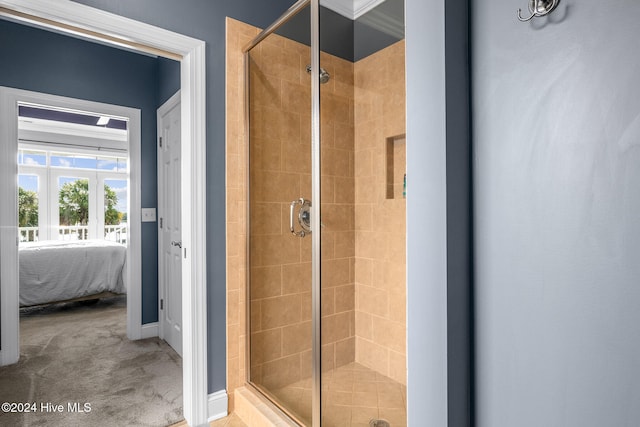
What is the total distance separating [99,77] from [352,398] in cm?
325

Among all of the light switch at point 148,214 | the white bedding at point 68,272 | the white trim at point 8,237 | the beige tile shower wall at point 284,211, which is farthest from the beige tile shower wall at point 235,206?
the white bedding at point 68,272

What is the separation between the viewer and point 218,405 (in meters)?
2.01

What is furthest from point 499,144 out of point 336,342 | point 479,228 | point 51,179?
point 51,179

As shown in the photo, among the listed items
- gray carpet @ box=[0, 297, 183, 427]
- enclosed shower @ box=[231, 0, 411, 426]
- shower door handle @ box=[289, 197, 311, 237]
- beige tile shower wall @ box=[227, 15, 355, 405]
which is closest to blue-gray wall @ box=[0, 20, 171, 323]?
gray carpet @ box=[0, 297, 183, 427]

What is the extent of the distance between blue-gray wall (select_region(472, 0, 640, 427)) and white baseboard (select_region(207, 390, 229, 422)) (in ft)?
4.74

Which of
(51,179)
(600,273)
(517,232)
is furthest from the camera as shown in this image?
(51,179)

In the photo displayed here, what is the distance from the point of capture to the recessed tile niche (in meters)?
1.95

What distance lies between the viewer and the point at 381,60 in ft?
6.32

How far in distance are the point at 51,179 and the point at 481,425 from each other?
26.0ft

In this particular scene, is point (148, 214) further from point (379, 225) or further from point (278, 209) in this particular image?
point (379, 225)

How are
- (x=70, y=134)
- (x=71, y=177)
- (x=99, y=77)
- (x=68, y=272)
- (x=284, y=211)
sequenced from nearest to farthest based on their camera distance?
(x=284, y=211) < (x=99, y=77) < (x=68, y=272) < (x=70, y=134) < (x=71, y=177)

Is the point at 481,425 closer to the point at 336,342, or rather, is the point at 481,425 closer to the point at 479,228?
the point at 479,228

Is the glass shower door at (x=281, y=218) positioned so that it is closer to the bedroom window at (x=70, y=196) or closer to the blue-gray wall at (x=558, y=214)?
the blue-gray wall at (x=558, y=214)

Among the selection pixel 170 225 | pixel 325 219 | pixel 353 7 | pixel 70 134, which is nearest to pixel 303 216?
pixel 325 219
